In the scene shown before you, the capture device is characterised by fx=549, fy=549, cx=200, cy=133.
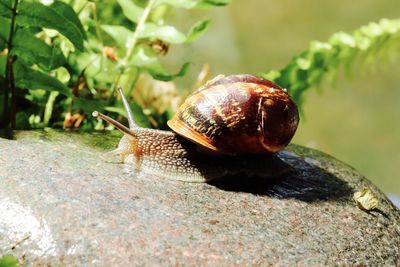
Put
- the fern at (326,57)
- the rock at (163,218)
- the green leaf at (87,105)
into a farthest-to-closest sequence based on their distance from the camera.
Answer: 1. the fern at (326,57)
2. the green leaf at (87,105)
3. the rock at (163,218)

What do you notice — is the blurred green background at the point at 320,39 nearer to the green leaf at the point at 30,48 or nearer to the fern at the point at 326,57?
the fern at the point at 326,57

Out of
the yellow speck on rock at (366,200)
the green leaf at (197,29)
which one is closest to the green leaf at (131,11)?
the green leaf at (197,29)

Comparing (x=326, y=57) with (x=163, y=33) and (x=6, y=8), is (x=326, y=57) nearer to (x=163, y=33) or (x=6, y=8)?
(x=163, y=33)

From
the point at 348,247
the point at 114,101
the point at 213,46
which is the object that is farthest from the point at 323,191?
the point at 213,46

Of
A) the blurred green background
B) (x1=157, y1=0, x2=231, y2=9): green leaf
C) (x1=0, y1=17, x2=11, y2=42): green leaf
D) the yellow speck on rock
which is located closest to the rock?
the yellow speck on rock

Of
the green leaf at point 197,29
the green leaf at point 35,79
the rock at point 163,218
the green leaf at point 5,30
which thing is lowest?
the rock at point 163,218

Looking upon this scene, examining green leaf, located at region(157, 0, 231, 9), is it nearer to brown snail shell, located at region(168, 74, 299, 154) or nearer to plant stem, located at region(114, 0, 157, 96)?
plant stem, located at region(114, 0, 157, 96)

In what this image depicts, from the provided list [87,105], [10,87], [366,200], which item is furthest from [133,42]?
[366,200]

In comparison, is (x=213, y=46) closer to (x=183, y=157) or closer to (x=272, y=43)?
(x=272, y=43)
